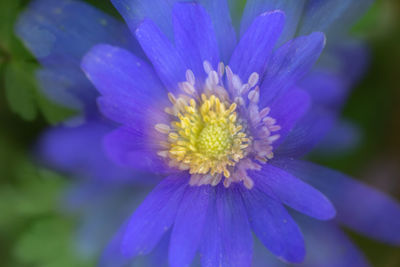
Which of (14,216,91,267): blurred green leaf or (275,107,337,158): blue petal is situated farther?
(14,216,91,267): blurred green leaf

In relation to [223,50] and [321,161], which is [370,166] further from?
[223,50]

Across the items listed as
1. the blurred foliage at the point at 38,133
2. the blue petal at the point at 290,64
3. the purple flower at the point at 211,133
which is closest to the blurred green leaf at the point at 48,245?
the blurred foliage at the point at 38,133

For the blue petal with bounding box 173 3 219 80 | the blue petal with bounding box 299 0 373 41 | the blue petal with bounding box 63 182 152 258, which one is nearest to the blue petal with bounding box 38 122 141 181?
the blue petal with bounding box 63 182 152 258

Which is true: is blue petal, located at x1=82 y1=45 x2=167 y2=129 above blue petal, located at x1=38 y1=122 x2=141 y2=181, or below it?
above

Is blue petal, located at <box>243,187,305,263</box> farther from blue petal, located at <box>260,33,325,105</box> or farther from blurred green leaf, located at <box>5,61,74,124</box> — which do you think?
blurred green leaf, located at <box>5,61,74,124</box>

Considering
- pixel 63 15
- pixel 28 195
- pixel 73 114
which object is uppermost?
pixel 63 15

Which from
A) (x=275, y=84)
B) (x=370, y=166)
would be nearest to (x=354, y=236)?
(x=370, y=166)

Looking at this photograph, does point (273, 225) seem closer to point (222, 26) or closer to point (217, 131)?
point (217, 131)
